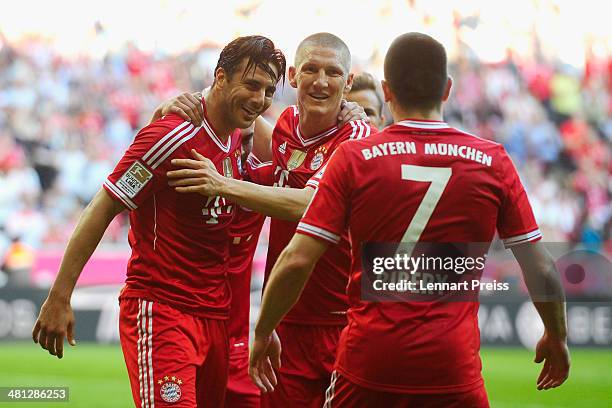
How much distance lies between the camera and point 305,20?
57.9 feet

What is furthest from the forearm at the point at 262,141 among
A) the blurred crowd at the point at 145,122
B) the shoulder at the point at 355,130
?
the blurred crowd at the point at 145,122

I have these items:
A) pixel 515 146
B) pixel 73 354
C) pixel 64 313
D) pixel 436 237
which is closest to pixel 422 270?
pixel 436 237

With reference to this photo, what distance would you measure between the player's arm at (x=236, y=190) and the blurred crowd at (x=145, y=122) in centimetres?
940

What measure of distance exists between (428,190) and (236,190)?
4.12 ft

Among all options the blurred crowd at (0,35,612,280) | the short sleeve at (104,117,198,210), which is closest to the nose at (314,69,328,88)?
the short sleeve at (104,117,198,210)

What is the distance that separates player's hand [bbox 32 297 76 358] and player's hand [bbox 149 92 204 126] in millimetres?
1091

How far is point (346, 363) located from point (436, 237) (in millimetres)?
629

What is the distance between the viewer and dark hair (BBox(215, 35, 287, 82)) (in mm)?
5066

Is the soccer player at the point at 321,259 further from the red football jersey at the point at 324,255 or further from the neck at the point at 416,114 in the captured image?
the neck at the point at 416,114

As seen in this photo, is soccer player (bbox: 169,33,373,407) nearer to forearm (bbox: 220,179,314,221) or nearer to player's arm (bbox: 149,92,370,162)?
player's arm (bbox: 149,92,370,162)

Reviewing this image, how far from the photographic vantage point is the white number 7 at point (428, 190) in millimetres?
3766

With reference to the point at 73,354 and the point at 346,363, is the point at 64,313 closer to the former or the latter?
the point at 346,363

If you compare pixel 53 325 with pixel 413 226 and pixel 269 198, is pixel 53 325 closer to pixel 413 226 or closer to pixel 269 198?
pixel 269 198

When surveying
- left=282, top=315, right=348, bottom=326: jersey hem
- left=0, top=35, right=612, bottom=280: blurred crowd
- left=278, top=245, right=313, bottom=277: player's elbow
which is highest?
left=0, top=35, right=612, bottom=280: blurred crowd
